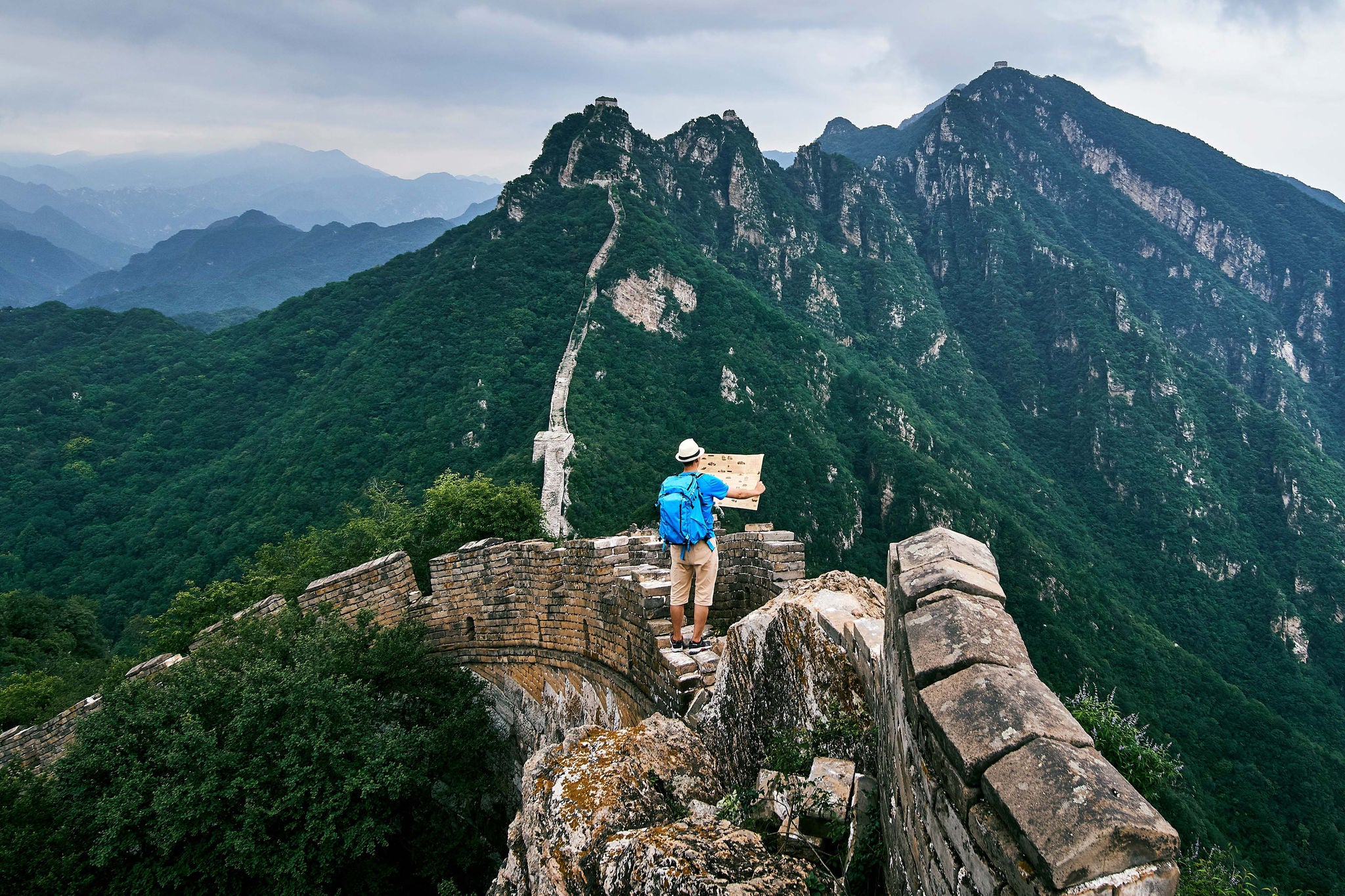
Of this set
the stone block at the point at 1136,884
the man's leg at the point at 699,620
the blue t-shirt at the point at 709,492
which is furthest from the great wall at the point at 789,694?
the blue t-shirt at the point at 709,492

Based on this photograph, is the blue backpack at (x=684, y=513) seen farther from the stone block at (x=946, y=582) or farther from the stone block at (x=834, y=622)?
the stone block at (x=946, y=582)

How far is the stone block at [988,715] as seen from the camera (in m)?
2.19

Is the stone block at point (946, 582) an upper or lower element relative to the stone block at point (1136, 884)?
upper

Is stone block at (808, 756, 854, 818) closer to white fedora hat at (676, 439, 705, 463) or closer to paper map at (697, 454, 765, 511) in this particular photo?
paper map at (697, 454, 765, 511)

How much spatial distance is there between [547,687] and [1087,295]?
17373 cm

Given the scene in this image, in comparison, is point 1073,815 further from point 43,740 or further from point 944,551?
point 43,740

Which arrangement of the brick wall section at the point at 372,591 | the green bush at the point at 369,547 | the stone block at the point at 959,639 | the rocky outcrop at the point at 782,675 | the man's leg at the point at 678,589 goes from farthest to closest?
the green bush at the point at 369,547 → the brick wall section at the point at 372,591 → the man's leg at the point at 678,589 → the rocky outcrop at the point at 782,675 → the stone block at the point at 959,639

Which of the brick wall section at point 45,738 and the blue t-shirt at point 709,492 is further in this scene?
the brick wall section at point 45,738

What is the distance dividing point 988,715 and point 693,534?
13.2ft

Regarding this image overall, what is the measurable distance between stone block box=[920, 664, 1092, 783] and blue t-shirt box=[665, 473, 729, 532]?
375cm

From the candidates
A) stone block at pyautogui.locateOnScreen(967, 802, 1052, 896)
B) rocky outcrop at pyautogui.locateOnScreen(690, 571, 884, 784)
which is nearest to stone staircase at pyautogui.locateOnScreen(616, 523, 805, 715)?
rocky outcrop at pyautogui.locateOnScreen(690, 571, 884, 784)

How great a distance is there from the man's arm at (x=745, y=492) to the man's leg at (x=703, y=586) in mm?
556

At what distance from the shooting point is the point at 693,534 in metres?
6.20

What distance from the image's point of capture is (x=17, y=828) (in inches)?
250
